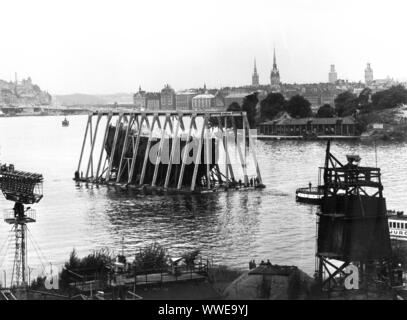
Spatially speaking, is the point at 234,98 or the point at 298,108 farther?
the point at 234,98

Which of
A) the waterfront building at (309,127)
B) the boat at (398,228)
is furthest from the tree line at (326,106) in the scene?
the boat at (398,228)

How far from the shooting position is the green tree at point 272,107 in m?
97.8

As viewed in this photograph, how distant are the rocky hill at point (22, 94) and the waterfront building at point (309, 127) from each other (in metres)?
33.1

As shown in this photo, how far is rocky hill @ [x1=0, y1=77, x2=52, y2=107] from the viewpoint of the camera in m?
112

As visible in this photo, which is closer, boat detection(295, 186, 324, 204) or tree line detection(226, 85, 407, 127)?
boat detection(295, 186, 324, 204)

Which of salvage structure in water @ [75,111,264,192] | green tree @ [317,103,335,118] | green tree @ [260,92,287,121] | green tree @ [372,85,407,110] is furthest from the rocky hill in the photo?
salvage structure in water @ [75,111,264,192]

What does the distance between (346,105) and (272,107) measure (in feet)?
31.0

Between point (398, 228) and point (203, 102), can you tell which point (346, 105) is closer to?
point (203, 102)

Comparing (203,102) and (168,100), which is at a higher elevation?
(168,100)

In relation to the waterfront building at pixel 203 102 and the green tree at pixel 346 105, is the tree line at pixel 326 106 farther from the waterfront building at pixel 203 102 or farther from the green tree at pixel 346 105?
the waterfront building at pixel 203 102

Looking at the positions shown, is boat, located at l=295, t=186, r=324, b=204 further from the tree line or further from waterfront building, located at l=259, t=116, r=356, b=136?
the tree line

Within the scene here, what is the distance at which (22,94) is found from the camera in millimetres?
119625

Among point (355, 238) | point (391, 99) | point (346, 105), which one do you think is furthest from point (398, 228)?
point (346, 105)

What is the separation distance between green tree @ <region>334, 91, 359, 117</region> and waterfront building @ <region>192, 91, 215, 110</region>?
110 ft
